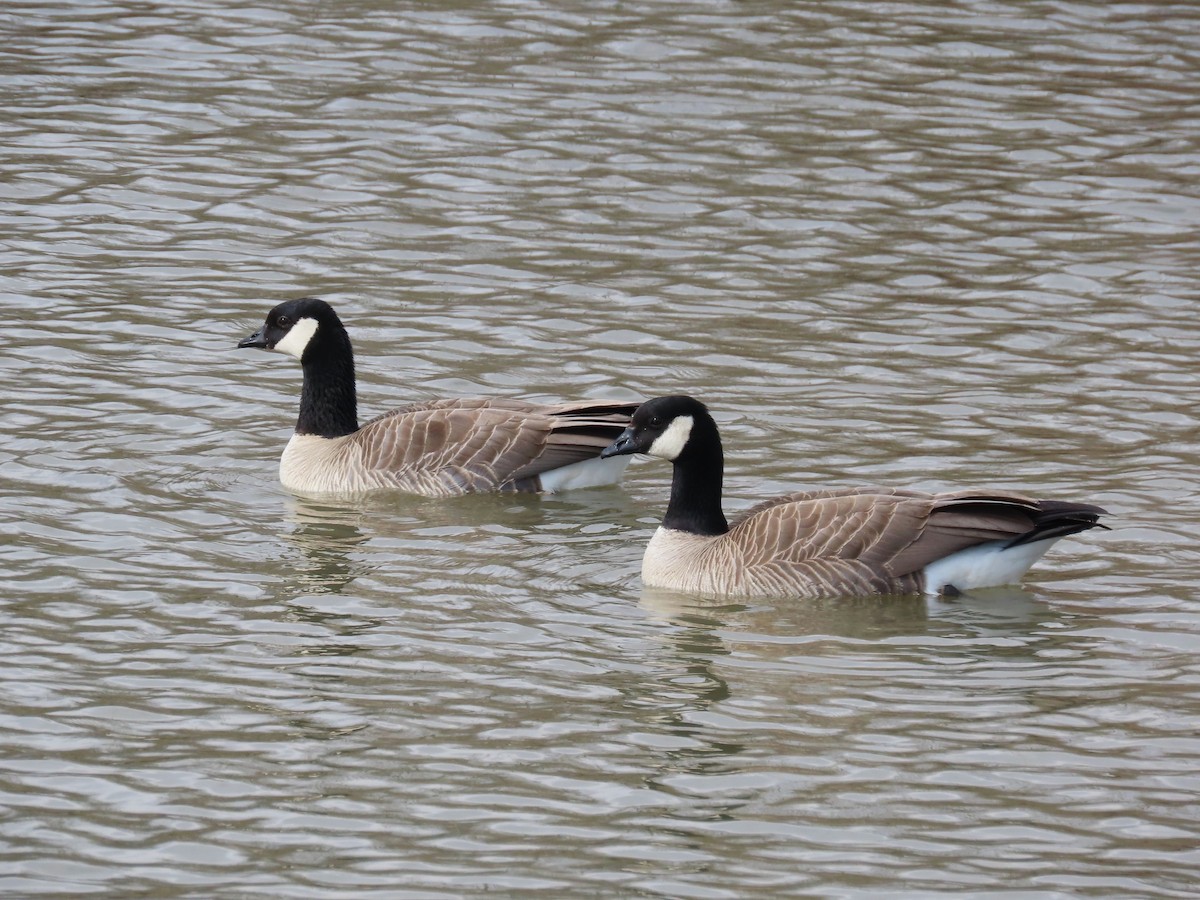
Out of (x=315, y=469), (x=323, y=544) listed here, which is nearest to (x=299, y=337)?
(x=315, y=469)

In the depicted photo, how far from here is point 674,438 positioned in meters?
11.8

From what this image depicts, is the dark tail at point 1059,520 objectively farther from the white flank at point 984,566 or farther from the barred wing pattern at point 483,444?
the barred wing pattern at point 483,444

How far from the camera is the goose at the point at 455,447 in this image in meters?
13.3

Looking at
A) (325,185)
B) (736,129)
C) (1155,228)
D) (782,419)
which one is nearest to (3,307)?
(325,185)

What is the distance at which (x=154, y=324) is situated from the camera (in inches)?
636

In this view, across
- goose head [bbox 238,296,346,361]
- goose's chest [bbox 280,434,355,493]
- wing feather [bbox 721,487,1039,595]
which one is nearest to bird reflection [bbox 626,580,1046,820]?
wing feather [bbox 721,487,1039,595]

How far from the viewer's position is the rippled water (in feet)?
27.8

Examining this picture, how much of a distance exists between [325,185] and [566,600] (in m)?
9.06

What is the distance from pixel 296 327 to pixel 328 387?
0.48m

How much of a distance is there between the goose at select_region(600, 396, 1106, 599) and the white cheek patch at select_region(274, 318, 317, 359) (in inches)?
119

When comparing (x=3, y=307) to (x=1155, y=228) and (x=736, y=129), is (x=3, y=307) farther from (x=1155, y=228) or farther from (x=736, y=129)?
(x=1155, y=228)

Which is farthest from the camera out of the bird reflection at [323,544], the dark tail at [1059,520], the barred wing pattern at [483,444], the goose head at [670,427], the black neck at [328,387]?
the black neck at [328,387]

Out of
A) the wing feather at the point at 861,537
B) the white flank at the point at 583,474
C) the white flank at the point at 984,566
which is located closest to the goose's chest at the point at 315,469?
the white flank at the point at 583,474

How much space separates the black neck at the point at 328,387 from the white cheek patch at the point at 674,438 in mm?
3032
